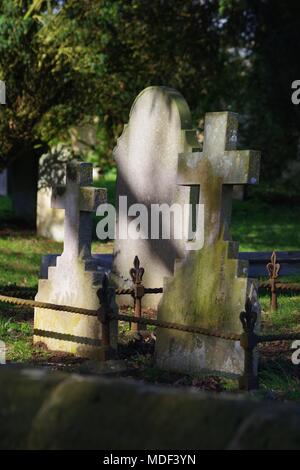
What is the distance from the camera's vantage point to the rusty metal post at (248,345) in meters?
5.84

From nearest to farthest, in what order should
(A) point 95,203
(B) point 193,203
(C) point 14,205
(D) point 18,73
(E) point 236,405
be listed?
(E) point 236,405
(A) point 95,203
(B) point 193,203
(D) point 18,73
(C) point 14,205

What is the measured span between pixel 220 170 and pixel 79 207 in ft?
4.67

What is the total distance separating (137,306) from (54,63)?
9587mm

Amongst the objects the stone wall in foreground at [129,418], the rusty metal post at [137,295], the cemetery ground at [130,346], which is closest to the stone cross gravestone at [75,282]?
the cemetery ground at [130,346]

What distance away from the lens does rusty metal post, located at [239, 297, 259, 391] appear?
19.2ft

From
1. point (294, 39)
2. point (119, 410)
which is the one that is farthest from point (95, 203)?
point (294, 39)

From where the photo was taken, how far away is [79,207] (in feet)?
24.7

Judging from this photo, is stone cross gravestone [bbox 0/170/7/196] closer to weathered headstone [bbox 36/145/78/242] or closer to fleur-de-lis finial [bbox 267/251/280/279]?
weathered headstone [bbox 36/145/78/242]

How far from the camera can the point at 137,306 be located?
806cm

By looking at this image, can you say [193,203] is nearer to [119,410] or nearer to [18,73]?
[119,410]

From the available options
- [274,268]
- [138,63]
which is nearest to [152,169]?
[274,268]

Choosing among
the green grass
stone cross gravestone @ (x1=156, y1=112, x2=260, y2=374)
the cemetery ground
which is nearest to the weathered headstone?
the cemetery ground

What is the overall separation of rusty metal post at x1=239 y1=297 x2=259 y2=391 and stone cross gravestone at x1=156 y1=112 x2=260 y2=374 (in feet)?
1.53

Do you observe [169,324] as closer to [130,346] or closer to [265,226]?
[130,346]
